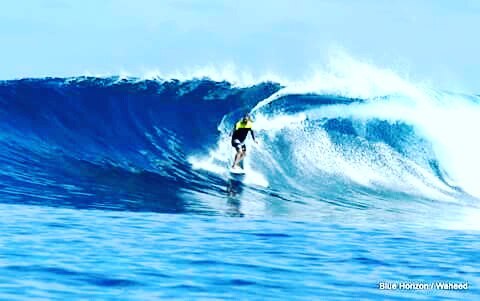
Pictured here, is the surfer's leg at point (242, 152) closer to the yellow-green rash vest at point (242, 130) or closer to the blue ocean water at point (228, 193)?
the yellow-green rash vest at point (242, 130)

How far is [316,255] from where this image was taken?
9195 millimetres

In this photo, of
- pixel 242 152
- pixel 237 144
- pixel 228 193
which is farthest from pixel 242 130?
pixel 228 193

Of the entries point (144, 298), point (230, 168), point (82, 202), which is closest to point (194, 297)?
point (144, 298)

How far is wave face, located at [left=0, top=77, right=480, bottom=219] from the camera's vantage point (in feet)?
49.4

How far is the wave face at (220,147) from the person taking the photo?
15.1 metres

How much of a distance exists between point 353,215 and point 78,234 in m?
4.97

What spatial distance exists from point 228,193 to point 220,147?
3873 millimetres

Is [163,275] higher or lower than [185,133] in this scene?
lower

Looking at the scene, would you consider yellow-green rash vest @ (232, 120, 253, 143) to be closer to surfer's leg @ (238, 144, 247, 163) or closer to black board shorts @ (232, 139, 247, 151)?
black board shorts @ (232, 139, 247, 151)

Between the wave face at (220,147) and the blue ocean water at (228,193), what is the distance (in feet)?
0.16

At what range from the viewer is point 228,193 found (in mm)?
15492

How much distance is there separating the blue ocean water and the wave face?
0.05 m

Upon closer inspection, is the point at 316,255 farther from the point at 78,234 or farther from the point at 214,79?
the point at 214,79

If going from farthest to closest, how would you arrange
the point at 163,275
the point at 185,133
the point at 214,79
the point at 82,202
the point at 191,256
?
the point at 214,79, the point at 185,133, the point at 82,202, the point at 191,256, the point at 163,275
